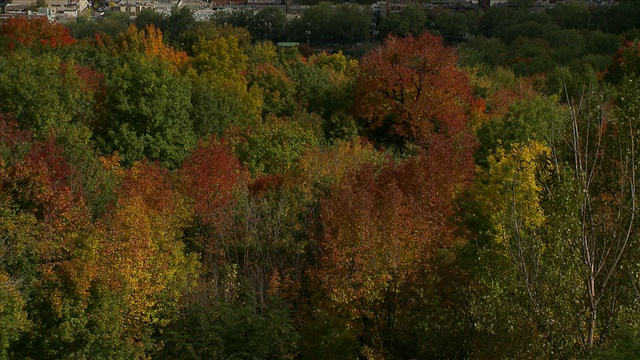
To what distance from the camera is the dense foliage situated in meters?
16.9

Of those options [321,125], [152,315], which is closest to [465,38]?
[321,125]

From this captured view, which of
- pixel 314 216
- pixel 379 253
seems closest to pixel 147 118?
pixel 314 216

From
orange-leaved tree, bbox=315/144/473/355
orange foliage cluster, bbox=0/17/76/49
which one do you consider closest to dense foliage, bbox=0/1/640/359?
orange-leaved tree, bbox=315/144/473/355

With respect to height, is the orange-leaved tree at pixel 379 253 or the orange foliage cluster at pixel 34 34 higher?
the orange-leaved tree at pixel 379 253

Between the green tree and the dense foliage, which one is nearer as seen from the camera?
the dense foliage

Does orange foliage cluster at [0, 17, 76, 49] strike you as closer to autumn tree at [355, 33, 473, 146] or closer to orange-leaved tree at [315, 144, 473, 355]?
autumn tree at [355, 33, 473, 146]

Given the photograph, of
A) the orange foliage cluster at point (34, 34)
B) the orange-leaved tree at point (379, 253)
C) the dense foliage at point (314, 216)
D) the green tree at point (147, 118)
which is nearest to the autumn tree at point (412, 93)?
the dense foliage at point (314, 216)

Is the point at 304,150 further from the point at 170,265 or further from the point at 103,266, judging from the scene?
the point at 103,266

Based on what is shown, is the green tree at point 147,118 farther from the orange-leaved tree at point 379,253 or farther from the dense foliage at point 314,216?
the orange-leaved tree at point 379,253

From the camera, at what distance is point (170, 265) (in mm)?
26766

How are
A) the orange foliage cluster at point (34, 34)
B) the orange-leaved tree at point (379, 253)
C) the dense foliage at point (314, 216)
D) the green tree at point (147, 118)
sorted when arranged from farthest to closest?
the orange foliage cluster at point (34, 34) → the green tree at point (147, 118) → the orange-leaved tree at point (379, 253) → the dense foliage at point (314, 216)

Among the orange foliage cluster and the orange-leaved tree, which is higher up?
the orange-leaved tree

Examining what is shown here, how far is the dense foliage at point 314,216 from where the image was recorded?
16.9m

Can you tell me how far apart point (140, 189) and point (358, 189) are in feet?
24.0
